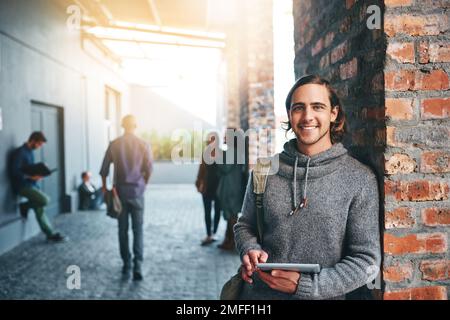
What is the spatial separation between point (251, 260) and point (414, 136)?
747 millimetres

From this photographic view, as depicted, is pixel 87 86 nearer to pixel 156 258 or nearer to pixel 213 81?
pixel 156 258

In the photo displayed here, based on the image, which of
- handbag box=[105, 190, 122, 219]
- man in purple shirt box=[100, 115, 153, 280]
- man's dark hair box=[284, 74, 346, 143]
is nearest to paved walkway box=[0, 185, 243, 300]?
man in purple shirt box=[100, 115, 153, 280]

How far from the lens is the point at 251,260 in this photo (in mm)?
1685

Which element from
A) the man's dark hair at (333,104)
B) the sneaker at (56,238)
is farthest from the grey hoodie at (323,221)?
the sneaker at (56,238)

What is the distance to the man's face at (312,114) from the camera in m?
1.69

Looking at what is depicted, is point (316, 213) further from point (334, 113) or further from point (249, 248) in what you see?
point (334, 113)

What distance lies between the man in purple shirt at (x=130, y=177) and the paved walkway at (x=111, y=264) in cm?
41

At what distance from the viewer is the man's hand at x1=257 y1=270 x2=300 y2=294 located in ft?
5.14

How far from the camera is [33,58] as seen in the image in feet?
24.7

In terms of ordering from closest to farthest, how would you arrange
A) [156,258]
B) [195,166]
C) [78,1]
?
[156,258] → [78,1] → [195,166]

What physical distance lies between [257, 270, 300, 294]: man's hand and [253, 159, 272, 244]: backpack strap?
0.24 meters

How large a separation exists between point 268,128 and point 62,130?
514 cm

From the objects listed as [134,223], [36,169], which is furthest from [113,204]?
[36,169]
